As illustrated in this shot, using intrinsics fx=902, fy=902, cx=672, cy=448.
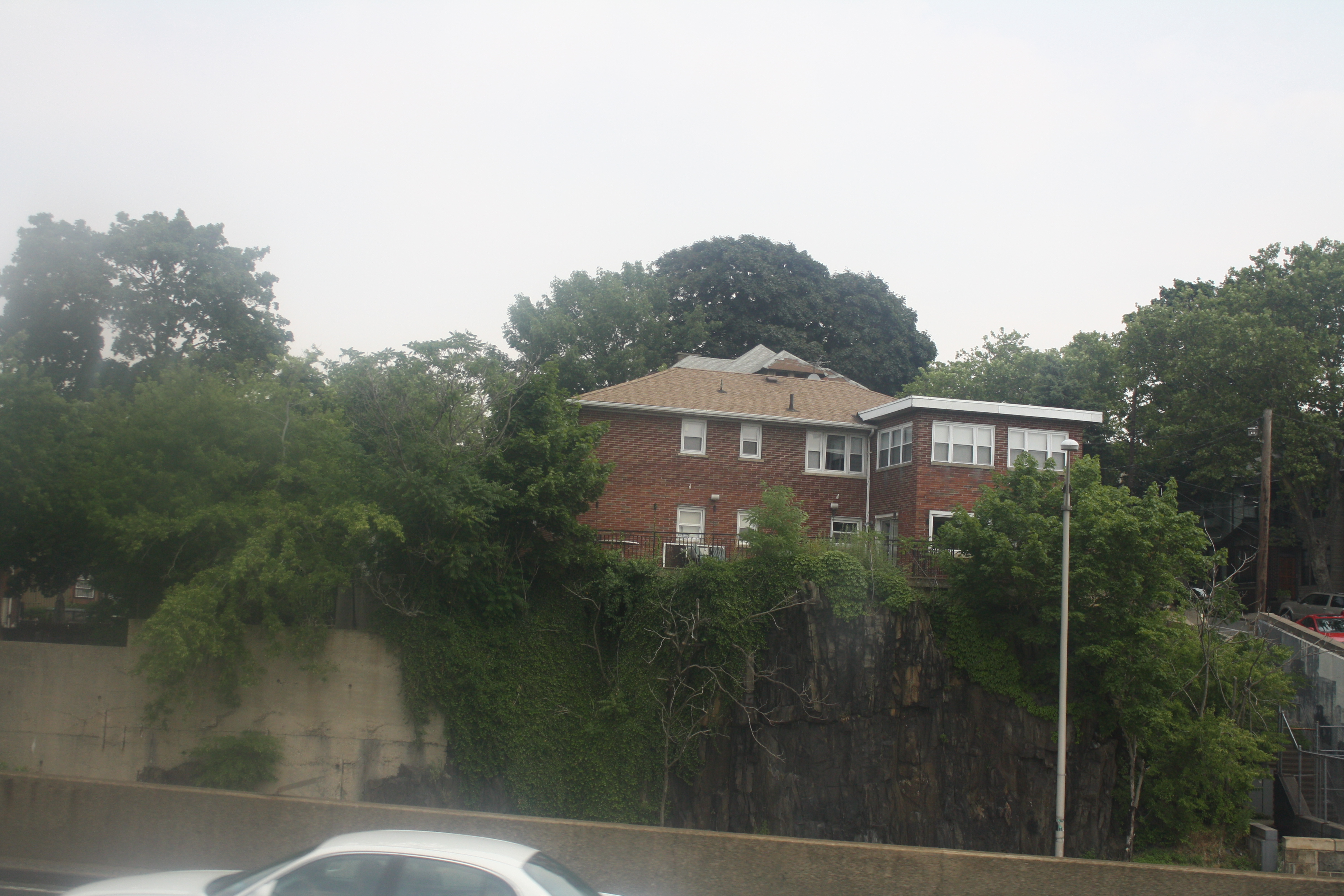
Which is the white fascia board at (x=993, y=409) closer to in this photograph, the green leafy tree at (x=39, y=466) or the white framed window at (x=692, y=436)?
the white framed window at (x=692, y=436)

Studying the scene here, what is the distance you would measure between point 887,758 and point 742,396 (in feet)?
43.0

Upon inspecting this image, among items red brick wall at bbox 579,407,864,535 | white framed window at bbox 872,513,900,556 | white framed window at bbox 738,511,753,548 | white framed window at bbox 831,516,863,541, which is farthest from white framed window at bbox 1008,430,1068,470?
white framed window at bbox 738,511,753,548

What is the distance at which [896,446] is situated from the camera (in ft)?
95.2

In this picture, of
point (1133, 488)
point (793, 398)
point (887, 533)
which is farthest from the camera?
point (1133, 488)

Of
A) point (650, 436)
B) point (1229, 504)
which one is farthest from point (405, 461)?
point (1229, 504)

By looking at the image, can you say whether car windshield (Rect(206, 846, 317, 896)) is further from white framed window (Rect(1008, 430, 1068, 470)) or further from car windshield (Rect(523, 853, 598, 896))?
white framed window (Rect(1008, 430, 1068, 470))

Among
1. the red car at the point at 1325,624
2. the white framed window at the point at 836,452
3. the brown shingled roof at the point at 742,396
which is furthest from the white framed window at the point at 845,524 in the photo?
the red car at the point at 1325,624

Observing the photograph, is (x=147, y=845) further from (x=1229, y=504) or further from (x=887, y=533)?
(x=1229, y=504)

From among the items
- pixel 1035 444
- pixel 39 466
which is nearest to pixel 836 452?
pixel 1035 444

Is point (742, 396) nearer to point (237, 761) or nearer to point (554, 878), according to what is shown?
point (237, 761)

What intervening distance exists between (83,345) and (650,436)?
964 inches

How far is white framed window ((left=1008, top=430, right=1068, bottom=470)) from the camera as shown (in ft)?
91.9

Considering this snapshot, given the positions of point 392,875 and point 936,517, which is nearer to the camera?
point 392,875

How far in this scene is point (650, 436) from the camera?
29.0 metres
